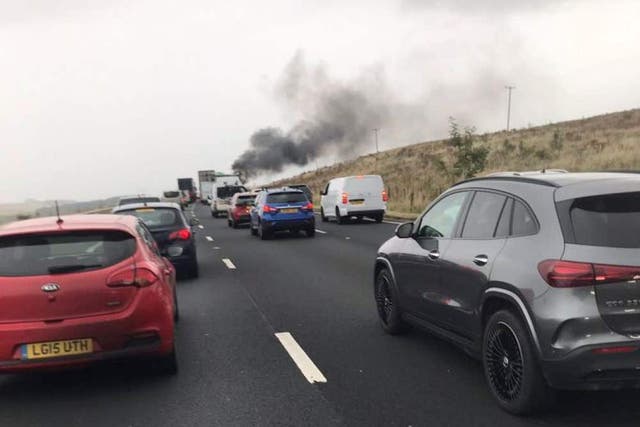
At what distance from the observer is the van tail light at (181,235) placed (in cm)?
1193

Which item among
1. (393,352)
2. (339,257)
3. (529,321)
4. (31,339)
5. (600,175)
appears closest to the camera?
(529,321)

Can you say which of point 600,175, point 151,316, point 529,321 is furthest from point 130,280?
point 600,175

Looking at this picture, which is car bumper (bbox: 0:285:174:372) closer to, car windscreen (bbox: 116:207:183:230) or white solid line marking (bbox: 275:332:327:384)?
white solid line marking (bbox: 275:332:327:384)

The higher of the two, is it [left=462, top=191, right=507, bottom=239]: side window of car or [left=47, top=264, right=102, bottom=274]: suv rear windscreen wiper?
[left=462, top=191, right=507, bottom=239]: side window of car

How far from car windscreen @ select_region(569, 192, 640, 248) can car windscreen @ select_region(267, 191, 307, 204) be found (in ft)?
54.6

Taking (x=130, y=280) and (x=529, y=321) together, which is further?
(x=130, y=280)

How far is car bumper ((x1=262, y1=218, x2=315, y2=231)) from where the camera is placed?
2028cm

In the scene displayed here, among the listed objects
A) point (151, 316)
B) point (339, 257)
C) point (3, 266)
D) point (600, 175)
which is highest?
point (600, 175)

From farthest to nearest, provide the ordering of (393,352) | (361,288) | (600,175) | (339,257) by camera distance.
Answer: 1. (339,257)
2. (361,288)
3. (393,352)
4. (600,175)

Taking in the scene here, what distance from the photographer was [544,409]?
14.2 ft

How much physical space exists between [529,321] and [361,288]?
602 centimetres

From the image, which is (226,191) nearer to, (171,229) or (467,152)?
(467,152)

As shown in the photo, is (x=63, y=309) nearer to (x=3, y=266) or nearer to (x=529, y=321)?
(x=3, y=266)

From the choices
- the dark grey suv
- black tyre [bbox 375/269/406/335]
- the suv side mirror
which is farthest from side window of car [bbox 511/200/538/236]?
black tyre [bbox 375/269/406/335]
